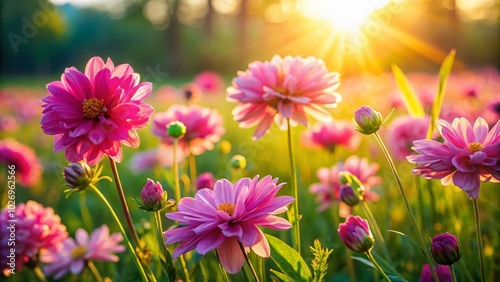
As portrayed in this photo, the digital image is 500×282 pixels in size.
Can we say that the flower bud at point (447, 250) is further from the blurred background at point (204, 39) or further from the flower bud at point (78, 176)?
the blurred background at point (204, 39)

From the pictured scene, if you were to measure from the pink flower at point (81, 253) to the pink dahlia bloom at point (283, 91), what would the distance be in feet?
1.50

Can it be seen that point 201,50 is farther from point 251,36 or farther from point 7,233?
point 7,233

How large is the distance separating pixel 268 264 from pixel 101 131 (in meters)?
0.75

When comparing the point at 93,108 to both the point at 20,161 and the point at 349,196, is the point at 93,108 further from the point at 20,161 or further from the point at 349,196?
the point at 20,161

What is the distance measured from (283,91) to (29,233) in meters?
0.62

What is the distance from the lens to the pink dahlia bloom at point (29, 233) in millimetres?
1029

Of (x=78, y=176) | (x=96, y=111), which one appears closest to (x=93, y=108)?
(x=96, y=111)

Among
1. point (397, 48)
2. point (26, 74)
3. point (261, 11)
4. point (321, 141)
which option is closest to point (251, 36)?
point (261, 11)

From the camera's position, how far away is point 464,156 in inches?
26.0

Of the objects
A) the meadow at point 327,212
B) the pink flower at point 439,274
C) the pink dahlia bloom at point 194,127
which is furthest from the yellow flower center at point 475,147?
the pink dahlia bloom at point 194,127

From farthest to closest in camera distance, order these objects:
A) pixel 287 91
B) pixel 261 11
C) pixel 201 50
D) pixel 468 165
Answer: pixel 261 11 → pixel 201 50 → pixel 287 91 → pixel 468 165

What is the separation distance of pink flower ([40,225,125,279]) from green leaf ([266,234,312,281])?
0.54 meters

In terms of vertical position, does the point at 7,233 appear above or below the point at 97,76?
below

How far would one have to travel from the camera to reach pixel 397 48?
1228 cm
